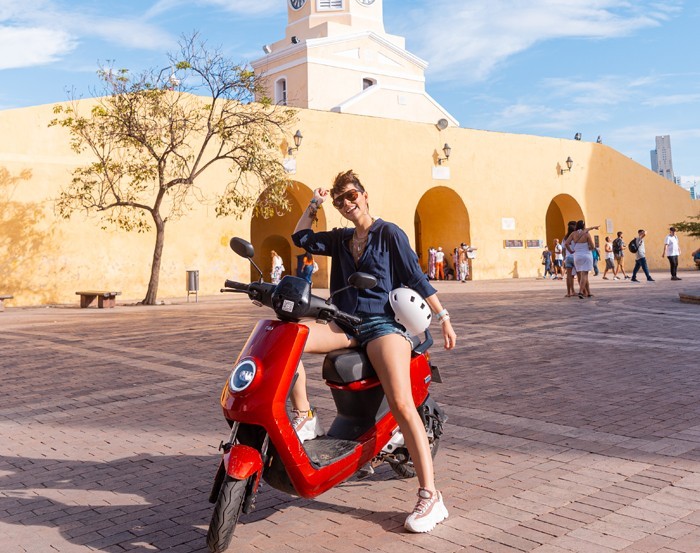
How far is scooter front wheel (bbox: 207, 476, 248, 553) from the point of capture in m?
3.10

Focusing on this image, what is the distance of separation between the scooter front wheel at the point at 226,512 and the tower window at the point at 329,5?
38952mm

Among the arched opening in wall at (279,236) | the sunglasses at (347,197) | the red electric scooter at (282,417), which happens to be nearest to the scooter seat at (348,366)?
the red electric scooter at (282,417)

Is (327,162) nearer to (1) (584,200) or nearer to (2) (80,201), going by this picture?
(2) (80,201)

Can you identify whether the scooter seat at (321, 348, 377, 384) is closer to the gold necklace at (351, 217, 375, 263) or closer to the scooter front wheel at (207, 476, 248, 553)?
the gold necklace at (351, 217, 375, 263)

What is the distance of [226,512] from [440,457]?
5.96 feet

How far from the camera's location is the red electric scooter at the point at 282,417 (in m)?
3.16

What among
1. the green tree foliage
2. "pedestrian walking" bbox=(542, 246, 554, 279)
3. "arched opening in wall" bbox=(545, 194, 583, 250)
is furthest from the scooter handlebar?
the green tree foliage

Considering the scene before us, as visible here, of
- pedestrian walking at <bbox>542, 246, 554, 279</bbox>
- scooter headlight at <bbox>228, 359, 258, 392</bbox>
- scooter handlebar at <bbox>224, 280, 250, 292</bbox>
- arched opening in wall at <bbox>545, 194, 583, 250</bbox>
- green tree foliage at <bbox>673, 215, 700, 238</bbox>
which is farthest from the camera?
green tree foliage at <bbox>673, 215, 700, 238</bbox>

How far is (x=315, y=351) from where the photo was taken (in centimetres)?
364

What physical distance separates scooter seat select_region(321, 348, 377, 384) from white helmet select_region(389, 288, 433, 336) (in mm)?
268

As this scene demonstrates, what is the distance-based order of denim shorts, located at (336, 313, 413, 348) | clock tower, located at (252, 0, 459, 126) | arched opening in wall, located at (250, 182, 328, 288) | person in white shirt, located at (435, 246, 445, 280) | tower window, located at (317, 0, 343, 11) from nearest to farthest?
denim shorts, located at (336, 313, 413, 348), arched opening in wall, located at (250, 182, 328, 288), person in white shirt, located at (435, 246, 445, 280), clock tower, located at (252, 0, 459, 126), tower window, located at (317, 0, 343, 11)

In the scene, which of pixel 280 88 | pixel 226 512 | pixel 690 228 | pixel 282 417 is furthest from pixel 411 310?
pixel 280 88

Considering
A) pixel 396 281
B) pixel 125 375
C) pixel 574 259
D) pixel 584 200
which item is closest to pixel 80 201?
pixel 574 259

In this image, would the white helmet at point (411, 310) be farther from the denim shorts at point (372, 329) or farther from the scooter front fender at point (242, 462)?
the scooter front fender at point (242, 462)
